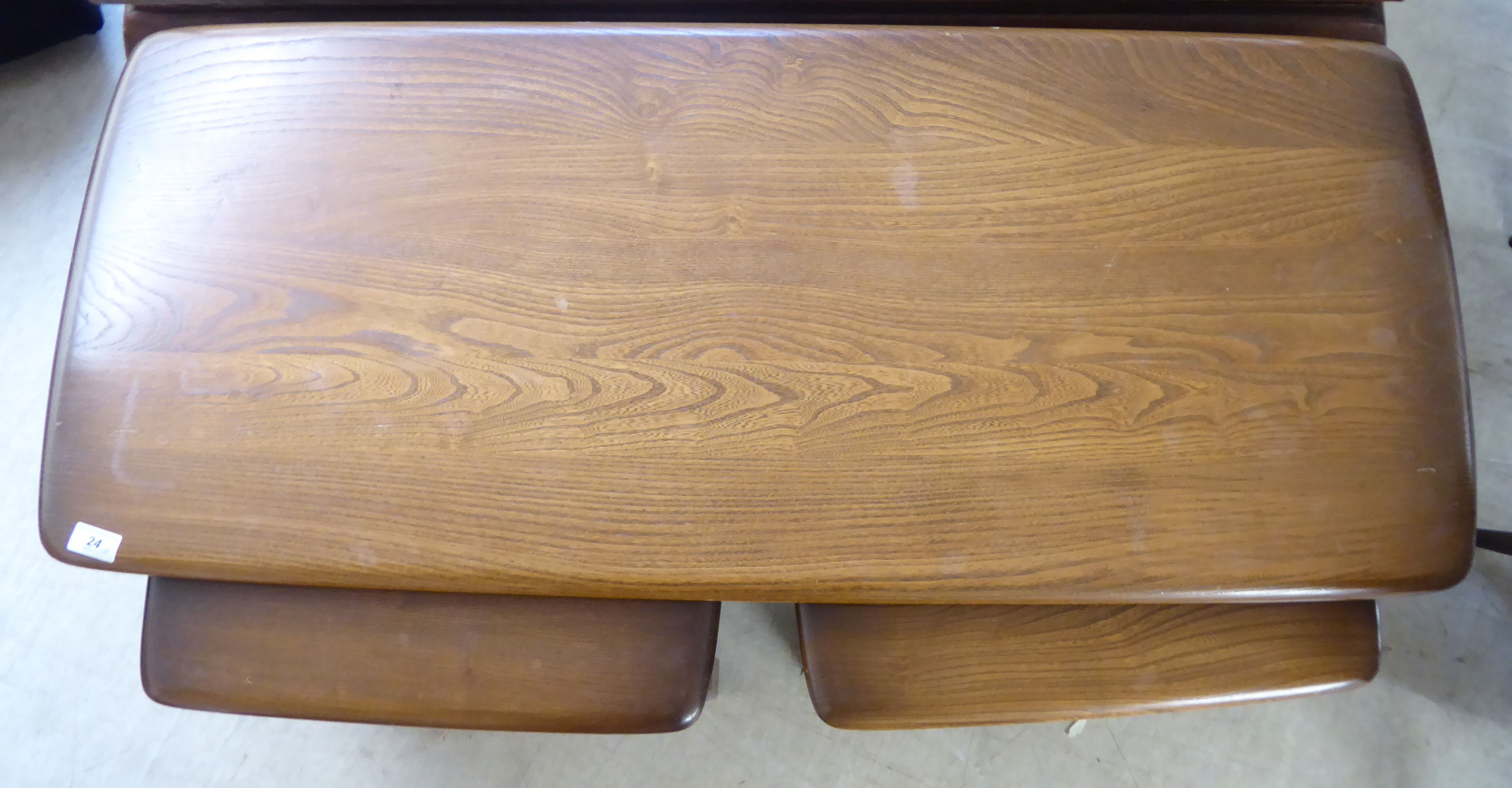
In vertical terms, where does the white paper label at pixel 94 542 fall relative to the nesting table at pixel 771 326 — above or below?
below

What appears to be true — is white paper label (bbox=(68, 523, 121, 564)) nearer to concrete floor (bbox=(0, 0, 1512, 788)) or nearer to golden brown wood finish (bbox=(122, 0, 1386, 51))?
golden brown wood finish (bbox=(122, 0, 1386, 51))

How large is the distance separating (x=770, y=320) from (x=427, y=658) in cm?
47

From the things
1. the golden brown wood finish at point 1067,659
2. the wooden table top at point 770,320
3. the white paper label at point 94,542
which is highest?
the wooden table top at point 770,320

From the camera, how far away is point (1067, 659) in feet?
2.48

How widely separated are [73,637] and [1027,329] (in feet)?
4.85

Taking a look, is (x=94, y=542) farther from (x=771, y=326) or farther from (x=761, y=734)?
(x=761, y=734)

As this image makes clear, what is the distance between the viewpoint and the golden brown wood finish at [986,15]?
2.62 ft

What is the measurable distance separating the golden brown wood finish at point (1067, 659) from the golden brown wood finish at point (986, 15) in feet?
1.95

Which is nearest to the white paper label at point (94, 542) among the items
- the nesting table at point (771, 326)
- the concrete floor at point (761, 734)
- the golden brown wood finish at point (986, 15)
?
the nesting table at point (771, 326)

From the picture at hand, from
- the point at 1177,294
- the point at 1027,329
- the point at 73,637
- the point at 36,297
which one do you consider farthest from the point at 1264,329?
the point at 36,297

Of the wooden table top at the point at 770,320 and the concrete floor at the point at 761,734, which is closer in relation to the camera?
the wooden table top at the point at 770,320

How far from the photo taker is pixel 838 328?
2.14 ft

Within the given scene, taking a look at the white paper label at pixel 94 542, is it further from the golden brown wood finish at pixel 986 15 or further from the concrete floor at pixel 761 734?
the concrete floor at pixel 761 734

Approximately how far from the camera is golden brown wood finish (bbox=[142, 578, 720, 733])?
0.75m
